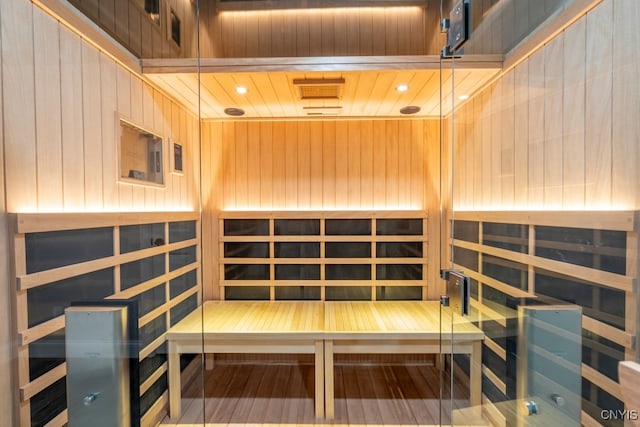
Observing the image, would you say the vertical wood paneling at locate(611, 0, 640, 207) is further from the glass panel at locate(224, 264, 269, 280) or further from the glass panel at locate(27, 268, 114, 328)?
the glass panel at locate(224, 264, 269, 280)

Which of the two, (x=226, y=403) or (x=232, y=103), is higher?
(x=232, y=103)

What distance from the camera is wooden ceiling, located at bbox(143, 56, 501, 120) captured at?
4.67 ft

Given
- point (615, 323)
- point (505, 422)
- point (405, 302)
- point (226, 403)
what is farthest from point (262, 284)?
point (615, 323)

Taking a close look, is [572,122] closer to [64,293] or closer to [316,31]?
[316,31]

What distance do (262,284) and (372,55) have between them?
1.67m

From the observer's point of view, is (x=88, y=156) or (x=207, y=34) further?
(x=207, y=34)

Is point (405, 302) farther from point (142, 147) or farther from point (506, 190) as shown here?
point (142, 147)

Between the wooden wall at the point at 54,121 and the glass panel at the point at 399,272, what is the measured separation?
1627 mm

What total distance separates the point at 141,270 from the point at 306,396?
1.20 meters

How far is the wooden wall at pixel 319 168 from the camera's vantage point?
2.20 metres

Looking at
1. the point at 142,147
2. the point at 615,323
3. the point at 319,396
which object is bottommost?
the point at 319,396

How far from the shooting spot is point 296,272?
2.21 m

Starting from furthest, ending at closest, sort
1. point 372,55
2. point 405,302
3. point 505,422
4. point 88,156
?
point 405,302 < point 372,55 < point 505,422 < point 88,156

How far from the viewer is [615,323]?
0.82 m
